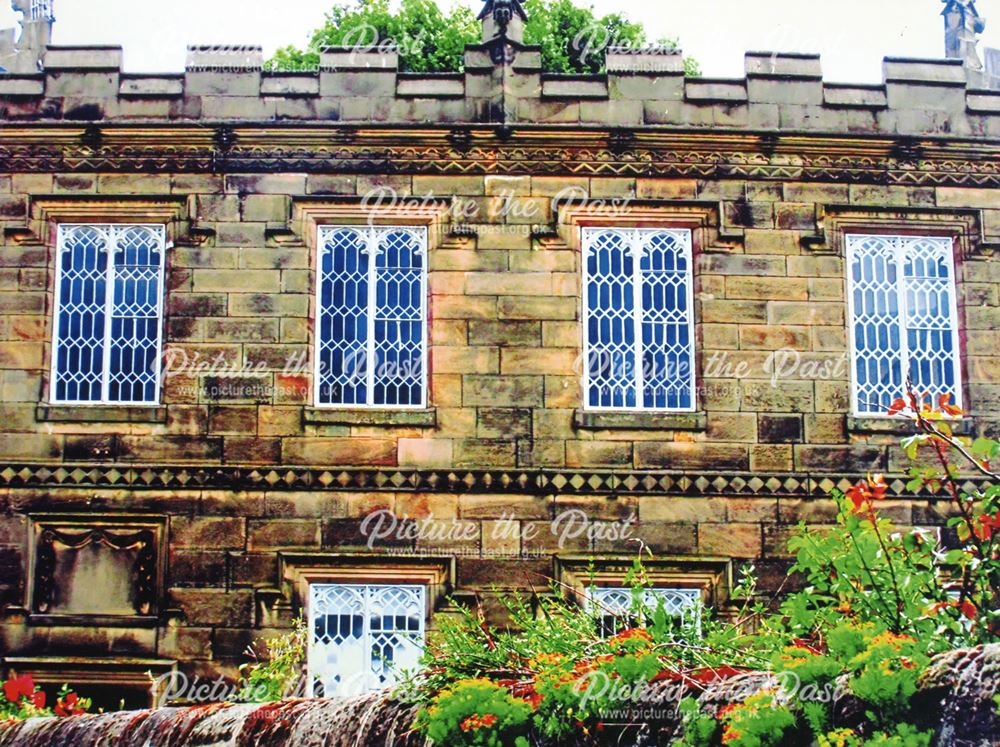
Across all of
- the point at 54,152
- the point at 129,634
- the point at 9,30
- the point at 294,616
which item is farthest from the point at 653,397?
the point at 9,30

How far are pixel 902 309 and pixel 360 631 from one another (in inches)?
276

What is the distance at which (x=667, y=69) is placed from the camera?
15.1 metres

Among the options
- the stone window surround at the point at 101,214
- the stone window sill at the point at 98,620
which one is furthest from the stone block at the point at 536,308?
the stone window sill at the point at 98,620

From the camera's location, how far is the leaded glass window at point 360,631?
1367cm

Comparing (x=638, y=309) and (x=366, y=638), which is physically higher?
(x=638, y=309)

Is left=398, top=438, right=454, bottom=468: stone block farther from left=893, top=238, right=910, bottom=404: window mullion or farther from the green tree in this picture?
the green tree

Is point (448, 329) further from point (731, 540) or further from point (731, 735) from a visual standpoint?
point (731, 735)

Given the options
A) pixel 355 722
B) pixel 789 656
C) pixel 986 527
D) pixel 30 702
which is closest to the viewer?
pixel 789 656

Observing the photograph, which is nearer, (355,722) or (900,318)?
(355,722)

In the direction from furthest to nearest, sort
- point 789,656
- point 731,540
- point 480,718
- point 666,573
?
point 731,540 < point 666,573 < point 480,718 < point 789,656

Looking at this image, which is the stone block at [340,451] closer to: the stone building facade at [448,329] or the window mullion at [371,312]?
the stone building facade at [448,329]

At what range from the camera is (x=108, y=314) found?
575 inches

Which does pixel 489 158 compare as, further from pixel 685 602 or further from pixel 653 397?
pixel 685 602

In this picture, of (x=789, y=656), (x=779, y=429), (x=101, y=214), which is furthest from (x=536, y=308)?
(x=789, y=656)
